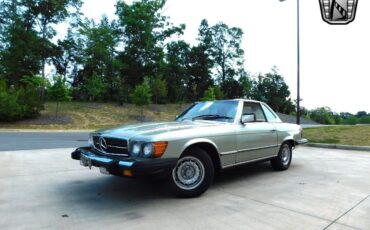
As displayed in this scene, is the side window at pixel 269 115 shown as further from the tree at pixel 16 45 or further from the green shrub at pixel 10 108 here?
the tree at pixel 16 45

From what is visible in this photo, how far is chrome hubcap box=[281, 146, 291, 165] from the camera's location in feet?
22.3

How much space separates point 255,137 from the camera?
579 centimetres

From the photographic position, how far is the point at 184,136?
447 centimetres

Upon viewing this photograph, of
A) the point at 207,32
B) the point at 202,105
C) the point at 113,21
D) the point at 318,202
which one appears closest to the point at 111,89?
the point at 113,21

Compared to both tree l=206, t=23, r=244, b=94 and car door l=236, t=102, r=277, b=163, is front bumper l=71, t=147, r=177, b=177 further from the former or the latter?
tree l=206, t=23, r=244, b=94

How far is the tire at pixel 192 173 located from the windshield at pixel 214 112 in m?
1.11

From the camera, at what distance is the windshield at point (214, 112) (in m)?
5.68

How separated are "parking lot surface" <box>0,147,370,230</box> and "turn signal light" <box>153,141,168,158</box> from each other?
0.39m

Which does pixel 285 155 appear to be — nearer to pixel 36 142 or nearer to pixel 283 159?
pixel 283 159

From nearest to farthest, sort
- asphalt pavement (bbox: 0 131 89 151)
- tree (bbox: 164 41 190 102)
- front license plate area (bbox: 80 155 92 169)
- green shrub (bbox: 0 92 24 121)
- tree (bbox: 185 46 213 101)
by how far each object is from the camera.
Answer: front license plate area (bbox: 80 155 92 169) < asphalt pavement (bbox: 0 131 89 151) < green shrub (bbox: 0 92 24 121) < tree (bbox: 164 41 190 102) < tree (bbox: 185 46 213 101)

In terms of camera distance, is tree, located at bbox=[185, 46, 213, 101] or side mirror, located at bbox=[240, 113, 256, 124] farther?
tree, located at bbox=[185, 46, 213, 101]

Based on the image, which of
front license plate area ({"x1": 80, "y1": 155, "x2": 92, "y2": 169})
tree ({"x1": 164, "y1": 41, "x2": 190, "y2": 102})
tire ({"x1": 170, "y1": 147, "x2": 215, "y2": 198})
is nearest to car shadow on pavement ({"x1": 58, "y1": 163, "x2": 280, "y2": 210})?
tire ({"x1": 170, "y1": 147, "x2": 215, "y2": 198})

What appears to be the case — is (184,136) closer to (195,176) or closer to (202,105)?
(195,176)

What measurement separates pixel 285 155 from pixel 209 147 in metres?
2.75
